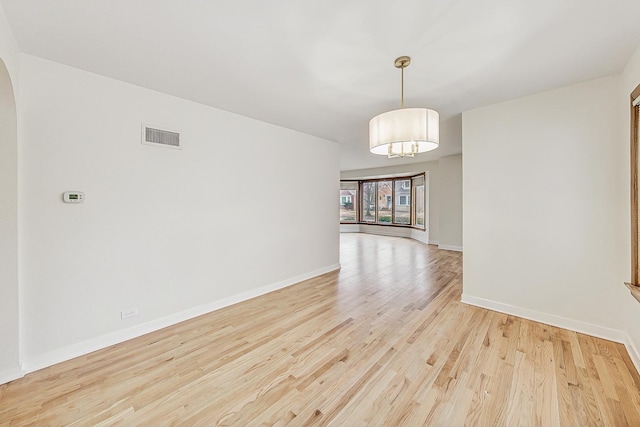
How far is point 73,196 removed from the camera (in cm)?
223

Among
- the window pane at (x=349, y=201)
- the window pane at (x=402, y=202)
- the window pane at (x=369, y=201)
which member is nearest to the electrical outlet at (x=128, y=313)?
the window pane at (x=402, y=202)

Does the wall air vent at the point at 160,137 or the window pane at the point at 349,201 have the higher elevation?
the wall air vent at the point at 160,137

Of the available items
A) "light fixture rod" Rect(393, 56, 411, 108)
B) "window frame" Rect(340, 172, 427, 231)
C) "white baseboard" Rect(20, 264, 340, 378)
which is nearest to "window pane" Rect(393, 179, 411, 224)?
"window frame" Rect(340, 172, 427, 231)

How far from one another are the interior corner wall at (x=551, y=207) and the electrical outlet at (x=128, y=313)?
3.84 m

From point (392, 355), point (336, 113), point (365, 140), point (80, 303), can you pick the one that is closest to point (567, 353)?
point (392, 355)

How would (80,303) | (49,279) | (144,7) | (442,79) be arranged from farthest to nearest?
(442,79) < (80,303) < (49,279) < (144,7)

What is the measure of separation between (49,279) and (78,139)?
4.01ft

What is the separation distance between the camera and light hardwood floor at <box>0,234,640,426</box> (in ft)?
5.29

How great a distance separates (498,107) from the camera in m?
3.05

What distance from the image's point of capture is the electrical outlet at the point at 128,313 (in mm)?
2514

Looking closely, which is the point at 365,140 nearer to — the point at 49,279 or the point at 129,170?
the point at 129,170

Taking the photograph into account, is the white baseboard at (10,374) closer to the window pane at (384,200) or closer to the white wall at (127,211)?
the white wall at (127,211)

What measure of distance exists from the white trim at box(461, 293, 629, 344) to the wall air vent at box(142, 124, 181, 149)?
402 centimetres

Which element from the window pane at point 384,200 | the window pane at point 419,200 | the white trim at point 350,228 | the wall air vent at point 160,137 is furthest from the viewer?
the white trim at point 350,228
